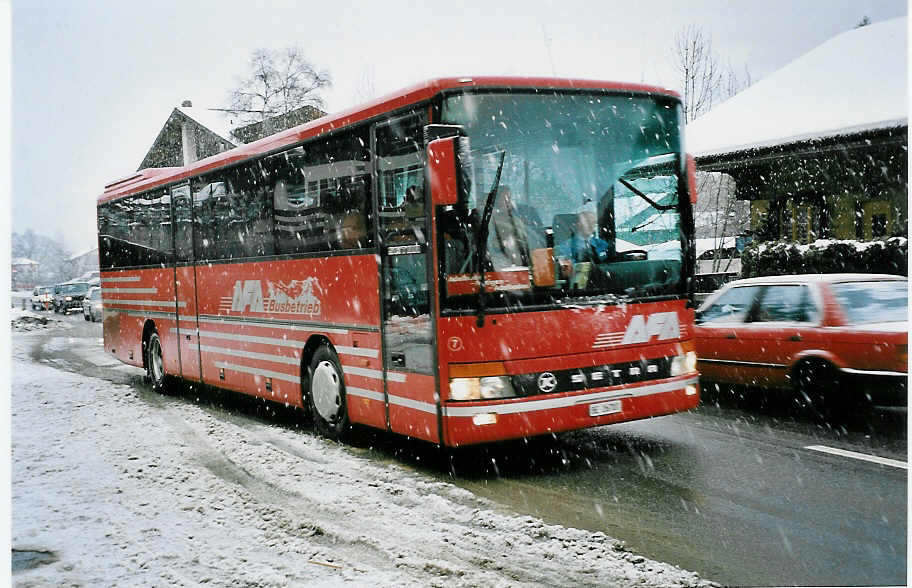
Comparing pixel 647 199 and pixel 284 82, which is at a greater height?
pixel 284 82

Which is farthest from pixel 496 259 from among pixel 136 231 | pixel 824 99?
pixel 824 99

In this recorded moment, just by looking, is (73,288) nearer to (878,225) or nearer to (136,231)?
(136,231)

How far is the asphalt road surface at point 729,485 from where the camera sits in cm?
495

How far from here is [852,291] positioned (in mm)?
8906

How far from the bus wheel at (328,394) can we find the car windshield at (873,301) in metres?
5.07

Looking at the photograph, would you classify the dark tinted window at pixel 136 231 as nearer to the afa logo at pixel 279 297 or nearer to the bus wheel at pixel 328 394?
the afa logo at pixel 279 297

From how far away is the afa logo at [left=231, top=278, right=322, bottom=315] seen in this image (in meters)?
8.80

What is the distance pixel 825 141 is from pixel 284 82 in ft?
84.8

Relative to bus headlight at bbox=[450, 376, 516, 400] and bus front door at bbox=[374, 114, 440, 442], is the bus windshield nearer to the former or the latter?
bus front door at bbox=[374, 114, 440, 442]

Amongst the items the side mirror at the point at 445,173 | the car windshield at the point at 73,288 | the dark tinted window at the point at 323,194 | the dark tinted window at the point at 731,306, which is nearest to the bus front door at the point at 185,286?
the dark tinted window at the point at 323,194

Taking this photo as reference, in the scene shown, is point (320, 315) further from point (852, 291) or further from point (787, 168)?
point (787, 168)

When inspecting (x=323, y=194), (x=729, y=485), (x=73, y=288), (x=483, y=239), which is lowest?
(x=729, y=485)

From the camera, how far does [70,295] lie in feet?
160

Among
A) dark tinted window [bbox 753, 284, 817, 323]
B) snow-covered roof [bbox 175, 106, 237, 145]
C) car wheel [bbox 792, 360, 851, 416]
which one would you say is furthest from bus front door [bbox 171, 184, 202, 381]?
snow-covered roof [bbox 175, 106, 237, 145]
